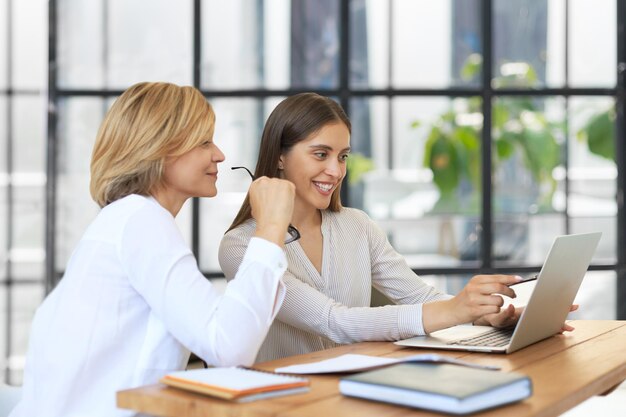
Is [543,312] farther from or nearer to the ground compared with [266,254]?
nearer to the ground

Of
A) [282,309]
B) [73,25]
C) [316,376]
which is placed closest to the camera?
[316,376]

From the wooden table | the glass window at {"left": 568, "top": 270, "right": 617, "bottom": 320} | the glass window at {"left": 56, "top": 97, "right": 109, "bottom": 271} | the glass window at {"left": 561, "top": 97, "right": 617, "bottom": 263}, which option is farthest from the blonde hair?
the glass window at {"left": 568, "top": 270, "right": 617, "bottom": 320}

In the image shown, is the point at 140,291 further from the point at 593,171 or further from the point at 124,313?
the point at 593,171

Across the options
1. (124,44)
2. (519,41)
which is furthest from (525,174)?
(124,44)

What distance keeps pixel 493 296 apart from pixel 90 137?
301 centimetres

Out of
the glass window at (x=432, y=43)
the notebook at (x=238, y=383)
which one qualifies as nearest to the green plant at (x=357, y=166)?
the glass window at (x=432, y=43)

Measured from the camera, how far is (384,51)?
4816 mm

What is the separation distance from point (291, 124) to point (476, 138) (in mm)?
2434

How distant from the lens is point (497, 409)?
148cm

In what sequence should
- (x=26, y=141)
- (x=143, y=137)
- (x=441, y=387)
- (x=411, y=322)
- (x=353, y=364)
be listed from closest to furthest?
(x=441, y=387)
(x=353, y=364)
(x=143, y=137)
(x=411, y=322)
(x=26, y=141)

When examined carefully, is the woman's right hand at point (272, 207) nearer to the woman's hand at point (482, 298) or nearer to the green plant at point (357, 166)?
the woman's hand at point (482, 298)

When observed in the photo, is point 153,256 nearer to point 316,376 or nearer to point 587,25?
point 316,376

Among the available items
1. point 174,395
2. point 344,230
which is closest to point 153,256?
point 174,395

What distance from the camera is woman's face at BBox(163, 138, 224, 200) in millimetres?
1988
